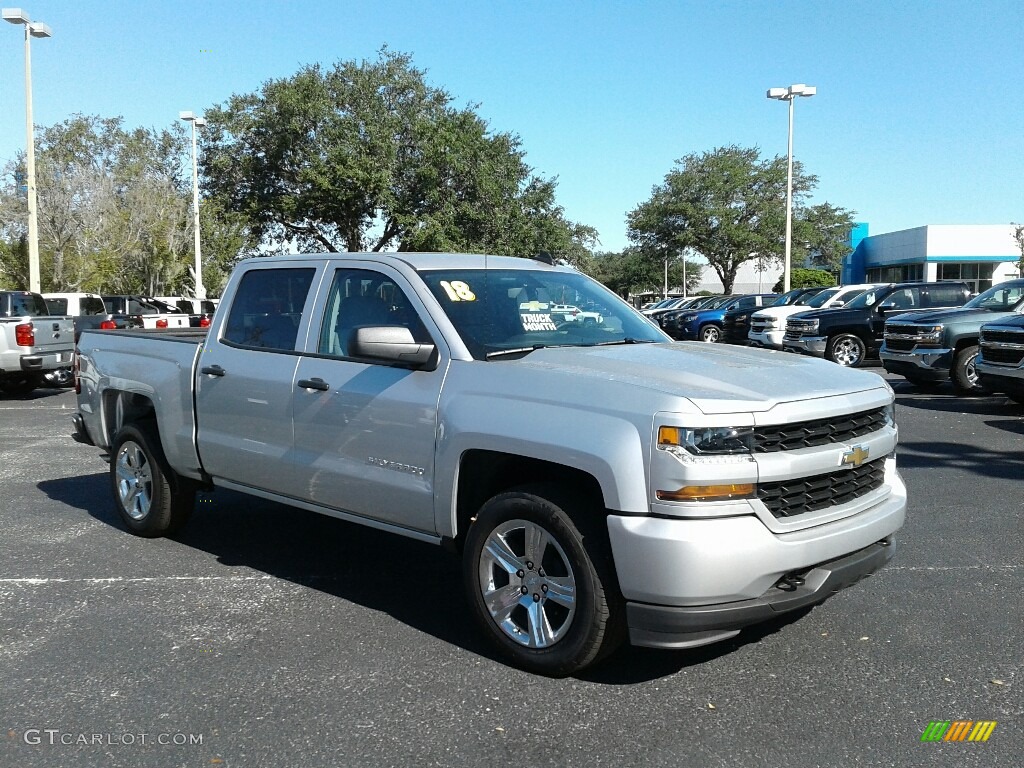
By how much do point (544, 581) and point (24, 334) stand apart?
497 inches

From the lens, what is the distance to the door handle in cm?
487

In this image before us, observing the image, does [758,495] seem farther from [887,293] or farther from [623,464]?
[887,293]

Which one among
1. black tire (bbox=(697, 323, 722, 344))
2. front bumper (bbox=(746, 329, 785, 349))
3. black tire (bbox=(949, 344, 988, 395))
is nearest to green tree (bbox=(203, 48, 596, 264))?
black tire (bbox=(697, 323, 722, 344))

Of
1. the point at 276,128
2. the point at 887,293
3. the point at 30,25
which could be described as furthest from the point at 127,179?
the point at 887,293

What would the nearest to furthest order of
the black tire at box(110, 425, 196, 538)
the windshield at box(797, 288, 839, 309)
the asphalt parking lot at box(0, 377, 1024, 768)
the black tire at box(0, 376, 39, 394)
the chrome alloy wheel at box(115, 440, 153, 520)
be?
the asphalt parking lot at box(0, 377, 1024, 768)
the black tire at box(110, 425, 196, 538)
the chrome alloy wheel at box(115, 440, 153, 520)
the black tire at box(0, 376, 39, 394)
the windshield at box(797, 288, 839, 309)

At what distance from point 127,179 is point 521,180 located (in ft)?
53.8

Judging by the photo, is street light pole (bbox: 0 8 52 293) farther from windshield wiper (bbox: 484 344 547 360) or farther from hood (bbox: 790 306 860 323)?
windshield wiper (bbox: 484 344 547 360)

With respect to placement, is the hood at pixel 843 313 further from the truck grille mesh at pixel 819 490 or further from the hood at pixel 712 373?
the truck grille mesh at pixel 819 490

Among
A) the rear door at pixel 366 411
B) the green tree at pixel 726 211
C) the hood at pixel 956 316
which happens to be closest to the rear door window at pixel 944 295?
the hood at pixel 956 316

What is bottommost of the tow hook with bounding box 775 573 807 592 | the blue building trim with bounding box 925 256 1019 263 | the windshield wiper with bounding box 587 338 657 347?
the tow hook with bounding box 775 573 807 592

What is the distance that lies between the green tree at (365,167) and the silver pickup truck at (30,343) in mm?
20395

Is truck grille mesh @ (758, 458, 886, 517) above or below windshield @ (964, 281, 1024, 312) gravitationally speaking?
below

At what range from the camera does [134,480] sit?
6.43m

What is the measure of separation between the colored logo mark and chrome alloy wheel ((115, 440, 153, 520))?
15.6 ft
